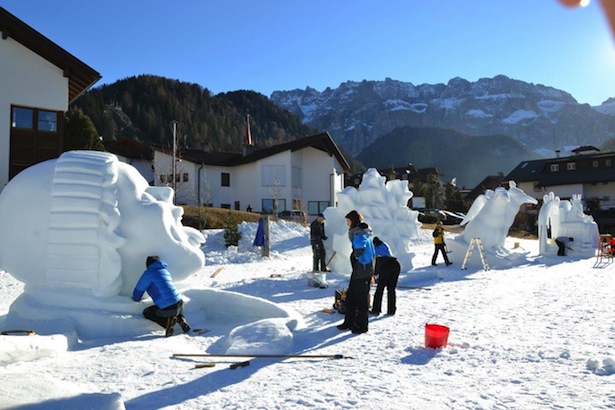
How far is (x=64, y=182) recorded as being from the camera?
643 centimetres

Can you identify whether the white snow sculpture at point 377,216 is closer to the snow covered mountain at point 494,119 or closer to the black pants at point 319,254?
the black pants at point 319,254

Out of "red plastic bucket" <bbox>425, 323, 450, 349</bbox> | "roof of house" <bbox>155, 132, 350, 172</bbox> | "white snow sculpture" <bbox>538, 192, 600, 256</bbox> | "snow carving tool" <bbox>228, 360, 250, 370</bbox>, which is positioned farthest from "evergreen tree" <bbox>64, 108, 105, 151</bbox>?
"red plastic bucket" <bbox>425, 323, 450, 349</bbox>

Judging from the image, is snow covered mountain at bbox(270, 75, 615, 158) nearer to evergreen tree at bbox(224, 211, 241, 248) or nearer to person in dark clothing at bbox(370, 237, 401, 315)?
evergreen tree at bbox(224, 211, 241, 248)

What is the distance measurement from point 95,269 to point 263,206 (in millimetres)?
27087

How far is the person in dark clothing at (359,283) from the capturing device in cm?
641

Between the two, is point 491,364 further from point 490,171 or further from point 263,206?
point 490,171

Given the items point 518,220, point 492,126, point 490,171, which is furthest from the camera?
point 492,126

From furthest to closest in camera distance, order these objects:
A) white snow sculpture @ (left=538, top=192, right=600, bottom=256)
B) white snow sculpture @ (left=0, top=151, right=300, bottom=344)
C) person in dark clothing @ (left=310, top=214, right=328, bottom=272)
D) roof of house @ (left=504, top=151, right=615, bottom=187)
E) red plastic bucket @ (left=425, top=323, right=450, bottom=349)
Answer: roof of house @ (left=504, top=151, right=615, bottom=187) < white snow sculpture @ (left=538, top=192, right=600, bottom=256) < person in dark clothing @ (left=310, top=214, right=328, bottom=272) < white snow sculpture @ (left=0, top=151, right=300, bottom=344) < red plastic bucket @ (left=425, top=323, right=450, bottom=349)

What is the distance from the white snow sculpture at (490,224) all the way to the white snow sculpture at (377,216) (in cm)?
310

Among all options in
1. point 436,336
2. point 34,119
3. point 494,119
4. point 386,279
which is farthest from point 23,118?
point 494,119

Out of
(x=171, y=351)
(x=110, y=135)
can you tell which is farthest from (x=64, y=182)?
(x=110, y=135)

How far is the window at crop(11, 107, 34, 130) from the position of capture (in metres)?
17.9

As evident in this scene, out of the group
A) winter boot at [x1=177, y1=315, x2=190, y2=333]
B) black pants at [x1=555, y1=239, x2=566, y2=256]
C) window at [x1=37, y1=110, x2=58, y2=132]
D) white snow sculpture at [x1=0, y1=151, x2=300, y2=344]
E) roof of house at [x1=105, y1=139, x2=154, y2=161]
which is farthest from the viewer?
roof of house at [x1=105, y1=139, x2=154, y2=161]

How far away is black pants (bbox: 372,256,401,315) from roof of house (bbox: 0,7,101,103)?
55.2 ft
